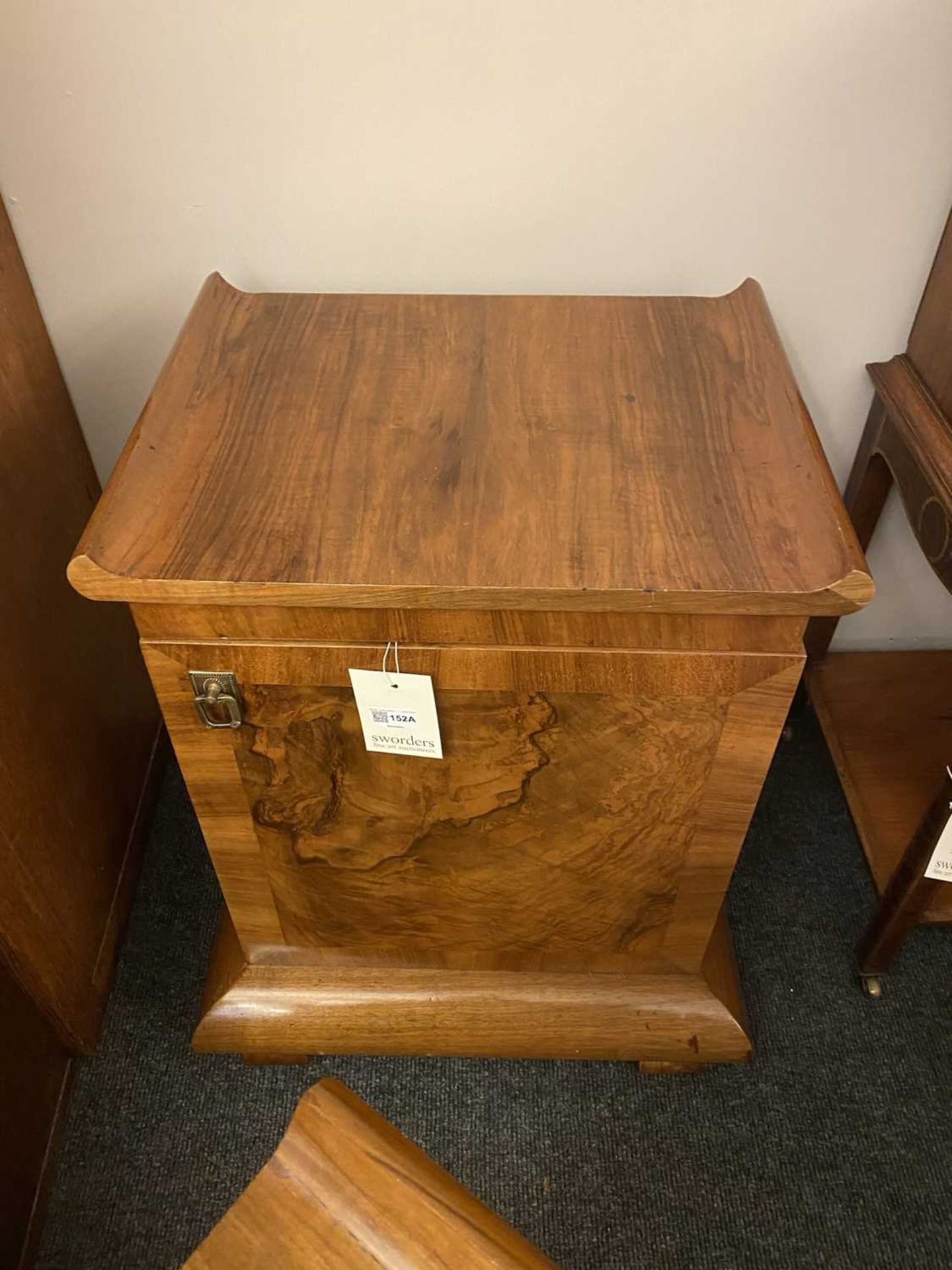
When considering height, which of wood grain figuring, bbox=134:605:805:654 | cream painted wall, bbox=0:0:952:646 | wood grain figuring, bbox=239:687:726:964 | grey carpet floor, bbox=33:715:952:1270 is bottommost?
grey carpet floor, bbox=33:715:952:1270

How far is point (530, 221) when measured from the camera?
1.03 meters

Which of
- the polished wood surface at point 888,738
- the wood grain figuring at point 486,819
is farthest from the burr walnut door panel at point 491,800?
the polished wood surface at point 888,738

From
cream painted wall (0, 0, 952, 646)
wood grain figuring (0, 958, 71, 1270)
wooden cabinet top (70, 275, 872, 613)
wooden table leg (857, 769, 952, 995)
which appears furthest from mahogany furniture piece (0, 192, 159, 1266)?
wooden table leg (857, 769, 952, 995)

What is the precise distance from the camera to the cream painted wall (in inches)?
35.8

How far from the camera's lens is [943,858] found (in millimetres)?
987

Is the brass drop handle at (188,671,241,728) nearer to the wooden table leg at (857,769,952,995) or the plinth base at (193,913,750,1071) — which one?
the plinth base at (193,913,750,1071)

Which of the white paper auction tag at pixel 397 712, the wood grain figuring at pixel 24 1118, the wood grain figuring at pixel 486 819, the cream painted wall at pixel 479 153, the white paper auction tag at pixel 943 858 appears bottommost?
the wood grain figuring at pixel 24 1118

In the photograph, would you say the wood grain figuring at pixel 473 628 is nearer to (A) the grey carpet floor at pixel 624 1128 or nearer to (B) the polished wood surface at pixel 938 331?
(B) the polished wood surface at pixel 938 331

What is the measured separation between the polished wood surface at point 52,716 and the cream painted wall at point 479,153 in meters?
0.11

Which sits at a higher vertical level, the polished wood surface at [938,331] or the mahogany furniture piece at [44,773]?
the polished wood surface at [938,331]

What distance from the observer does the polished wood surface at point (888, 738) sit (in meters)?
1.17

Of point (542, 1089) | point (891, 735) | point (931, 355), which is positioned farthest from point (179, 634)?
point (891, 735)

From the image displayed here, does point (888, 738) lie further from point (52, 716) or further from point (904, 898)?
point (52, 716)

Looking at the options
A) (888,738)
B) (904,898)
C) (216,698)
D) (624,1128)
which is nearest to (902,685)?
(888,738)
